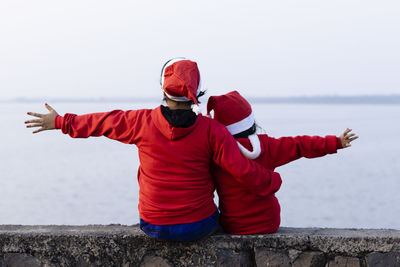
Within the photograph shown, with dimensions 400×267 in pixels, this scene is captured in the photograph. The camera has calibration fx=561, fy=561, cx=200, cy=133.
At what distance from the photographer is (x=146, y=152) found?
10.1ft

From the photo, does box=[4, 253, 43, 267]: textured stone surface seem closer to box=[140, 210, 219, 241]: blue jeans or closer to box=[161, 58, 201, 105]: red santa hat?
box=[140, 210, 219, 241]: blue jeans

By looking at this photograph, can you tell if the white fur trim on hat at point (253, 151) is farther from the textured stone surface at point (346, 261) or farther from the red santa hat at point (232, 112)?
the textured stone surface at point (346, 261)

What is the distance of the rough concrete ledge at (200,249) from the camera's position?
3.14 metres

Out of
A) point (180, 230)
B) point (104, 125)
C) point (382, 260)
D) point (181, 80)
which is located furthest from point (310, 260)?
point (104, 125)

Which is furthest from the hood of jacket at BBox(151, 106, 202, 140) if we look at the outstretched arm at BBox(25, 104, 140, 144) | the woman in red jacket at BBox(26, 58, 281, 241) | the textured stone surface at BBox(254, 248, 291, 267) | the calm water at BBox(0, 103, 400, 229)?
the calm water at BBox(0, 103, 400, 229)

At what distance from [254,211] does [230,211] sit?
14cm

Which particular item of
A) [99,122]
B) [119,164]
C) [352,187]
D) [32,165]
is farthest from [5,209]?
[99,122]

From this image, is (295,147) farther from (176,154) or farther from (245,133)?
(176,154)

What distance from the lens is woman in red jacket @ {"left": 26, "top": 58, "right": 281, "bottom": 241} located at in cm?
301

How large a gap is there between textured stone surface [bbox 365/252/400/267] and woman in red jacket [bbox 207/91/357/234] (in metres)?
0.55

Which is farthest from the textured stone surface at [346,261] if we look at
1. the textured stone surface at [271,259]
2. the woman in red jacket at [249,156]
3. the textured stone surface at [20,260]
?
the textured stone surface at [20,260]

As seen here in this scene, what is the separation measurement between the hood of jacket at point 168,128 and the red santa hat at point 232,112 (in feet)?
0.77

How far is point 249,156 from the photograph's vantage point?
315 cm

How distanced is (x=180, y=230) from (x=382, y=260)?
3.74 ft
